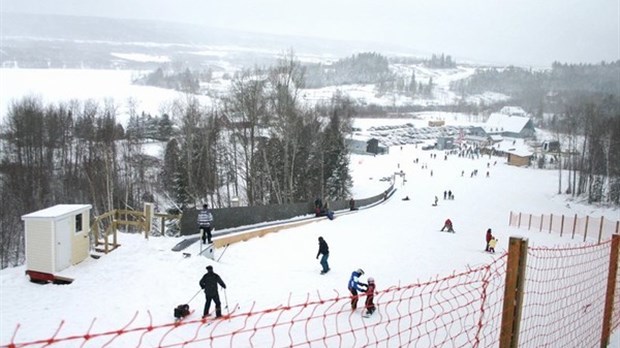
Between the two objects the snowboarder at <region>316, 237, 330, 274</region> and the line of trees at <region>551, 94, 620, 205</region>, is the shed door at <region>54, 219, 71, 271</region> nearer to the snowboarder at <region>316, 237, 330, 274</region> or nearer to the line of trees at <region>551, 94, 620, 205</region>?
the snowboarder at <region>316, 237, 330, 274</region>

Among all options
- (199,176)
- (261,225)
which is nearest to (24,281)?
(261,225)

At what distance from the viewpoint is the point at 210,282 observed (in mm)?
10422

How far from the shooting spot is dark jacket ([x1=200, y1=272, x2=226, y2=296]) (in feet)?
34.0

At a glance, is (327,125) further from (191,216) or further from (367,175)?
(191,216)

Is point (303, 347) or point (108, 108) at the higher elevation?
point (108, 108)

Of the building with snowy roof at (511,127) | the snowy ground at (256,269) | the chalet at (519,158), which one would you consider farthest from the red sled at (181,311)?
the building with snowy roof at (511,127)

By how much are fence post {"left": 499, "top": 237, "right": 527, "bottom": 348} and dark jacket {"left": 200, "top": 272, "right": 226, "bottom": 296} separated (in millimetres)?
7009

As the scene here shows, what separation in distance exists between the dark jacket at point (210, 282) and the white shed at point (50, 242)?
518cm

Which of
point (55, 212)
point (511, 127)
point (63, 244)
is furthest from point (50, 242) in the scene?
point (511, 127)

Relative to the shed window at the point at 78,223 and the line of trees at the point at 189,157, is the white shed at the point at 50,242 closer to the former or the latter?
the shed window at the point at 78,223

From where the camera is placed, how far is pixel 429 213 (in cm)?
3300

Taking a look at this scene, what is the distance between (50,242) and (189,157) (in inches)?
947

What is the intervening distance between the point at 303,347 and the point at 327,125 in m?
43.7

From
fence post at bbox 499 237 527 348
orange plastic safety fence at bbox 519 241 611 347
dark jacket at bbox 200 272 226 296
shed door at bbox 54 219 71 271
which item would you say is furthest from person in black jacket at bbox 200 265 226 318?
fence post at bbox 499 237 527 348
